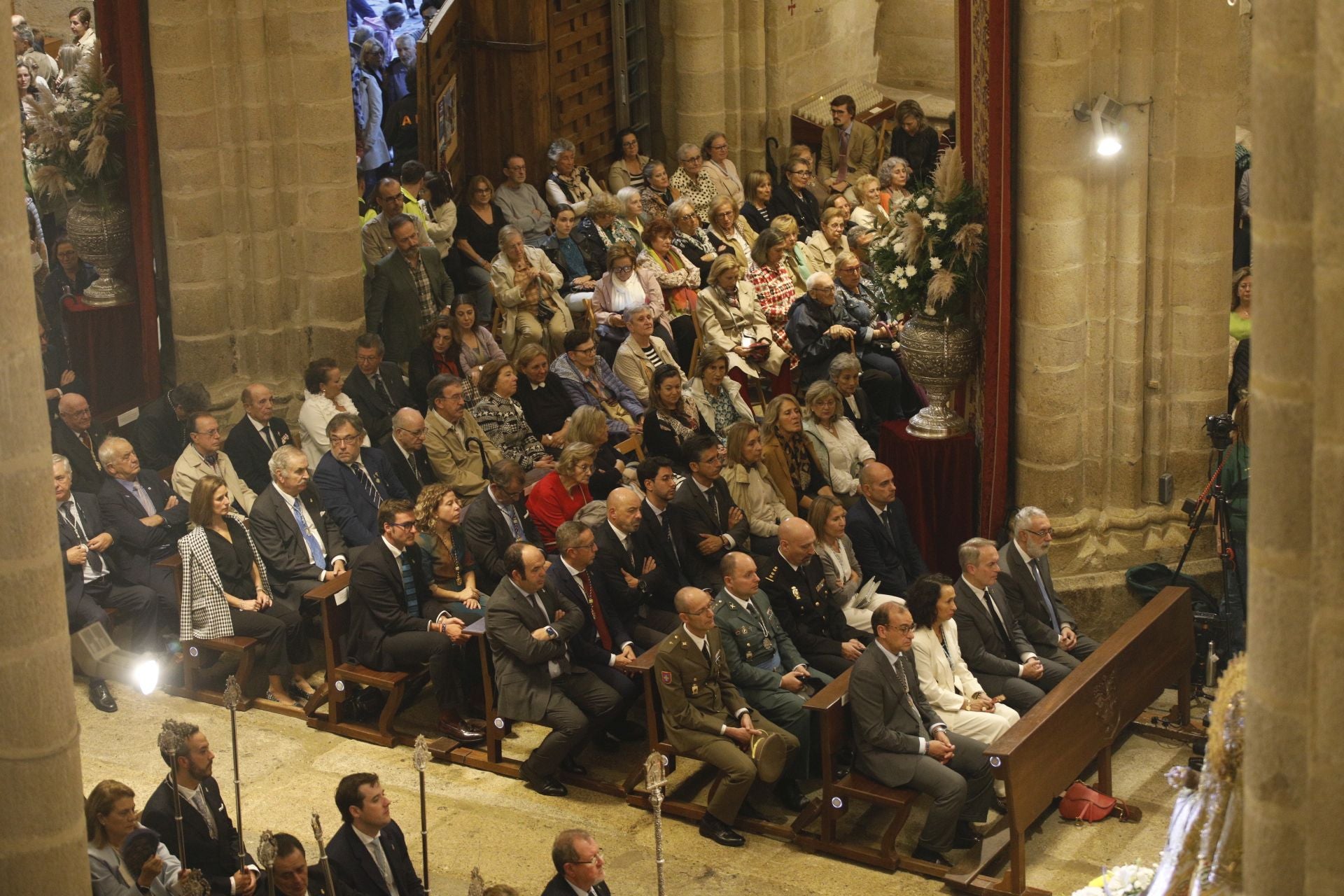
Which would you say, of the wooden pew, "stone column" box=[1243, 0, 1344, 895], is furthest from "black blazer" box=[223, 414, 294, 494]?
"stone column" box=[1243, 0, 1344, 895]

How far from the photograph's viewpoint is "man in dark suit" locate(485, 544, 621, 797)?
9.10 metres

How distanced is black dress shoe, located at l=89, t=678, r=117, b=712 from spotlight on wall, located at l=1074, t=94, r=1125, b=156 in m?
5.38

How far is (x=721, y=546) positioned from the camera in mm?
10125

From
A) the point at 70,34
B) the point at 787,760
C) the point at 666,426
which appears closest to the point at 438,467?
the point at 666,426

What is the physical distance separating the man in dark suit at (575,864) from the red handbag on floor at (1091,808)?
2.64 metres

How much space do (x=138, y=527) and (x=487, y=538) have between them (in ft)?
5.54

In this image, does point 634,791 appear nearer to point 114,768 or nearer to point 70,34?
point 114,768

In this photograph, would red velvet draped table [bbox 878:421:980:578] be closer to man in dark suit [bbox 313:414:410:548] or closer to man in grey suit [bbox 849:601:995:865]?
man in grey suit [bbox 849:601:995:865]

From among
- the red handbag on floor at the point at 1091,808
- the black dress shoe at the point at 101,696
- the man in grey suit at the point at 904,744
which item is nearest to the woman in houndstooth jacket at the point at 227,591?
the black dress shoe at the point at 101,696

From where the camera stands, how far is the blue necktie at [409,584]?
379 inches

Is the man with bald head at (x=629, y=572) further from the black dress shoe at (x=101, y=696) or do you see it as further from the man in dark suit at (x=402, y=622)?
the black dress shoe at (x=101, y=696)

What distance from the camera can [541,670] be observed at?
30.3 feet

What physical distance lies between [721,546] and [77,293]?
4310 mm

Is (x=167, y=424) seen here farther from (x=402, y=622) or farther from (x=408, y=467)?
(x=402, y=622)
